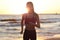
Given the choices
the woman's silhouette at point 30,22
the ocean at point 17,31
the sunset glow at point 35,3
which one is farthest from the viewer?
the ocean at point 17,31

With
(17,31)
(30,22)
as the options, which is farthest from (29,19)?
(17,31)

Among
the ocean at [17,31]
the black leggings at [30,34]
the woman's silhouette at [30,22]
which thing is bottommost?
the ocean at [17,31]

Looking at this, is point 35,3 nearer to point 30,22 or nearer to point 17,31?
point 30,22

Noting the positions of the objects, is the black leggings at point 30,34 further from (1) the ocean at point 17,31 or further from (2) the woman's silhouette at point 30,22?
(1) the ocean at point 17,31

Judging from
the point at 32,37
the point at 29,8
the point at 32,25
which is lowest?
the point at 32,37

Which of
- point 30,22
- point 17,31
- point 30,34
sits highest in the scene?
point 30,22

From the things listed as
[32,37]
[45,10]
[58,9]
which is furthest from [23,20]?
[58,9]

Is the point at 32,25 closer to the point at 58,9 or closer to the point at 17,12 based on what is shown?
the point at 17,12

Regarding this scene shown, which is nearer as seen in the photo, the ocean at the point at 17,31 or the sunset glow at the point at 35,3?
the sunset glow at the point at 35,3

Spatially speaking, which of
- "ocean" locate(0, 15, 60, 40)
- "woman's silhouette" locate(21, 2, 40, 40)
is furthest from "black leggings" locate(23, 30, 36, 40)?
"ocean" locate(0, 15, 60, 40)

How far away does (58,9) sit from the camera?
2.39 m

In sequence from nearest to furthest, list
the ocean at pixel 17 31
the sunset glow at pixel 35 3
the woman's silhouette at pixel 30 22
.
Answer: the woman's silhouette at pixel 30 22
the sunset glow at pixel 35 3
the ocean at pixel 17 31

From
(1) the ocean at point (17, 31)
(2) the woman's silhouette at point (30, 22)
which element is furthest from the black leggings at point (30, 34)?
(1) the ocean at point (17, 31)

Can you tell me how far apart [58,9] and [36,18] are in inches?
32.3
